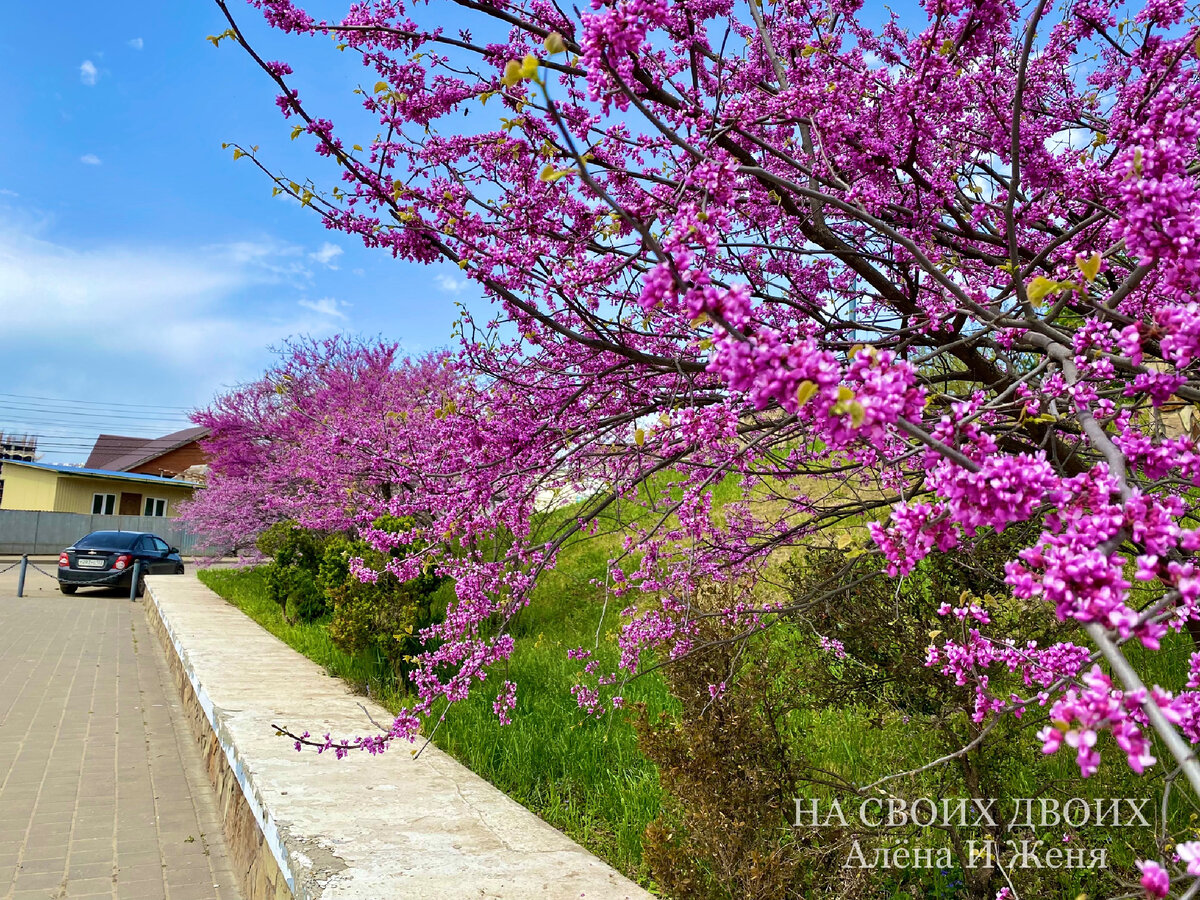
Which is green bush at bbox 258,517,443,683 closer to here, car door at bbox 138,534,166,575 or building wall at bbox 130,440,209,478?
car door at bbox 138,534,166,575

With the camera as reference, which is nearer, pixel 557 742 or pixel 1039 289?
pixel 1039 289

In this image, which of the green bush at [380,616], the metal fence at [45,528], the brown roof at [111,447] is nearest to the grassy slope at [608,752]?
the green bush at [380,616]

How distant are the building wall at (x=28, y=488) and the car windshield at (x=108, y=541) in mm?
20398

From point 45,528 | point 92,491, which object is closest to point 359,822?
point 45,528

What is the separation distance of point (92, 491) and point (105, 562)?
75.8 feet

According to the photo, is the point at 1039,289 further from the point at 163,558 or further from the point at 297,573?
the point at 163,558

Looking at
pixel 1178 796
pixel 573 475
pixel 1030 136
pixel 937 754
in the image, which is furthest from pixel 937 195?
pixel 1178 796

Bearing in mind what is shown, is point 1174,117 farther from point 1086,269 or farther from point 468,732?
point 468,732

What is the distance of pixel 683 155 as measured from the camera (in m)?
3.27

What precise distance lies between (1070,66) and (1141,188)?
A: 3898 mm

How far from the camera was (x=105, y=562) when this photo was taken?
60.5 feet

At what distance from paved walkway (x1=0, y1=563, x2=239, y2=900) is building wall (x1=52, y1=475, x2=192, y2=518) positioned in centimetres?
2943

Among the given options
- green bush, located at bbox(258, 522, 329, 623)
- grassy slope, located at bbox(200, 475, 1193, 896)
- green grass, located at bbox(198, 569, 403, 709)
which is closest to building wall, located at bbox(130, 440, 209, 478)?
green grass, located at bbox(198, 569, 403, 709)

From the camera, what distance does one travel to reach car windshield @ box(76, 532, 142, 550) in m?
18.9
